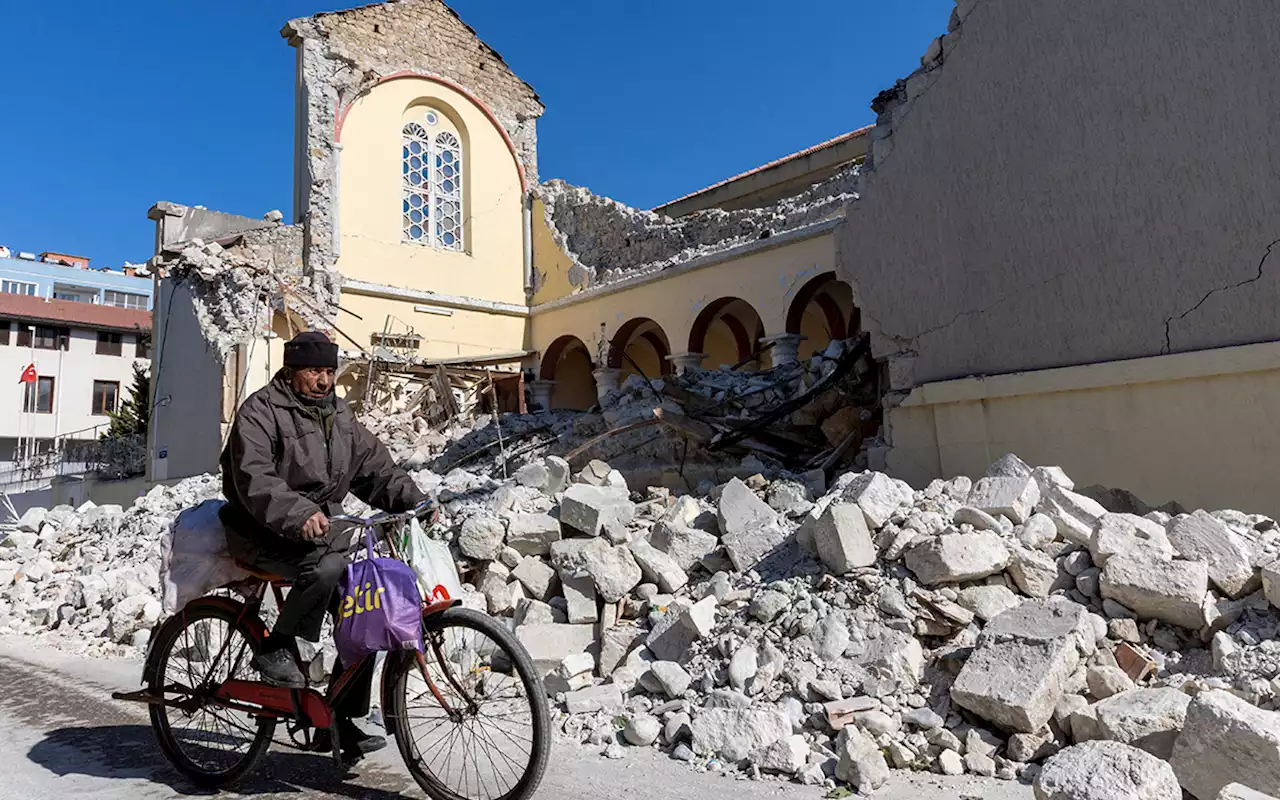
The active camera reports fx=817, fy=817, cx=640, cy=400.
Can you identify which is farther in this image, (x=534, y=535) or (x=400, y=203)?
(x=400, y=203)

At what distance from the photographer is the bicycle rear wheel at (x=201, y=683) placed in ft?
10.4

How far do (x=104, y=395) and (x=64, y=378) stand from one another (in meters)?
1.52

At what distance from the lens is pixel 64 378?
108 feet

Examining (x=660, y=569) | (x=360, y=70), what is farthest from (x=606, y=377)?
(x=660, y=569)

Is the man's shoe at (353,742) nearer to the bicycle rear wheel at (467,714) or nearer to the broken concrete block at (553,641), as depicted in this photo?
the bicycle rear wheel at (467,714)

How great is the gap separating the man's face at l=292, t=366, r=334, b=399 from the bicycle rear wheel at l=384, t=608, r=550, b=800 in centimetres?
98

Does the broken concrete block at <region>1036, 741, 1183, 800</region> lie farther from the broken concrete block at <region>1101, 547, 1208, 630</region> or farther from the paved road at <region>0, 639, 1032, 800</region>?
the broken concrete block at <region>1101, 547, 1208, 630</region>

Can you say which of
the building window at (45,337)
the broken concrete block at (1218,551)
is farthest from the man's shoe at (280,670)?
the building window at (45,337)

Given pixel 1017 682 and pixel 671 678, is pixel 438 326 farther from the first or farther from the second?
pixel 1017 682

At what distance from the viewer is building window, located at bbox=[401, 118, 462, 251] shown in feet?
Result: 57.1

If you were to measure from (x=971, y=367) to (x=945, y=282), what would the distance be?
2.26ft

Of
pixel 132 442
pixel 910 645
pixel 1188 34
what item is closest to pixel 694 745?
pixel 910 645

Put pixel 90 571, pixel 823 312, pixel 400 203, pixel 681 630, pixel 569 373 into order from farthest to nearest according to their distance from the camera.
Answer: pixel 569 373 < pixel 400 203 < pixel 823 312 < pixel 90 571 < pixel 681 630

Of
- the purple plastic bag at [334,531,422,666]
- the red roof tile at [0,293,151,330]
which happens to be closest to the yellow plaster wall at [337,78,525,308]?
the purple plastic bag at [334,531,422,666]
